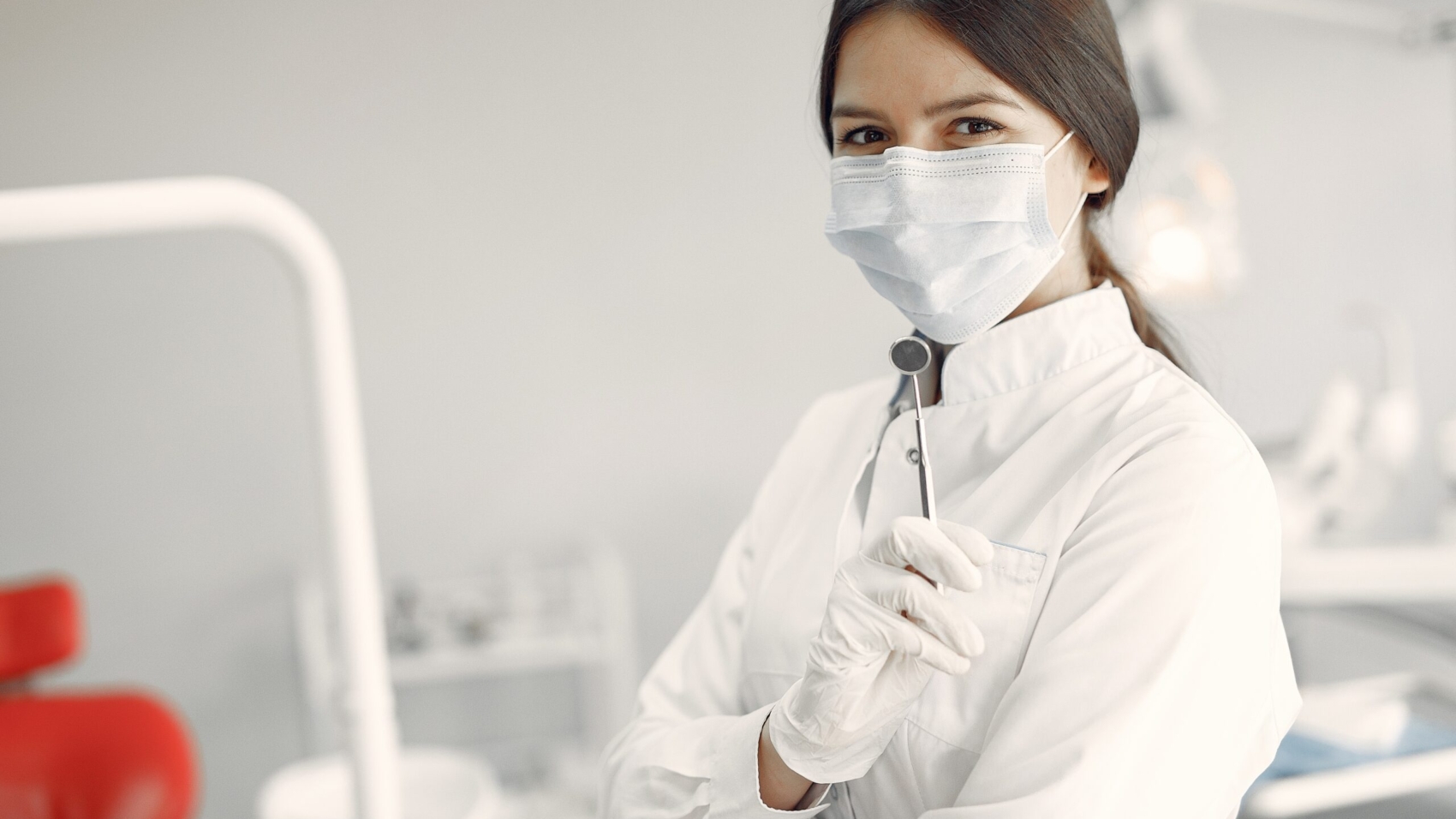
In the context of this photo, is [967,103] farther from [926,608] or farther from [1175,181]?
[1175,181]

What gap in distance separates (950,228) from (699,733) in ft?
1.69

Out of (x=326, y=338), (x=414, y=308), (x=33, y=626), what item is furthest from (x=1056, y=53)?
(x=414, y=308)

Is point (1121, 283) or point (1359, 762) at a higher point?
point (1121, 283)

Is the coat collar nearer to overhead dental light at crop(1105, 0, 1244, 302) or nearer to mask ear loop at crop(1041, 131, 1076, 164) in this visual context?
mask ear loop at crop(1041, 131, 1076, 164)

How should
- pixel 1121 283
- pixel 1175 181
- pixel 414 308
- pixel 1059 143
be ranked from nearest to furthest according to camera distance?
pixel 1059 143 < pixel 1121 283 < pixel 414 308 < pixel 1175 181

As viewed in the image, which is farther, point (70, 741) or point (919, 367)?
point (70, 741)

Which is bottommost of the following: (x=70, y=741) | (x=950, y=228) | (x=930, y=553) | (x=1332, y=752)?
(x=1332, y=752)

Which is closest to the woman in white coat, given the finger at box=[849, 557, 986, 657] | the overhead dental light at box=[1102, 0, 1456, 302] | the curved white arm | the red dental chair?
the finger at box=[849, 557, 986, 657]

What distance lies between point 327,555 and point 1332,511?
7.46ft

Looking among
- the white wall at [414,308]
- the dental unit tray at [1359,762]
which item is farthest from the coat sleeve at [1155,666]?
the white wall at [414,308]

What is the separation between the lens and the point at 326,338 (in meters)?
0.66

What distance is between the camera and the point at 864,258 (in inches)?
38.1

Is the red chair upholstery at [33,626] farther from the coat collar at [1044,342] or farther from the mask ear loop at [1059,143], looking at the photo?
the mask ear loop at [1059,143]

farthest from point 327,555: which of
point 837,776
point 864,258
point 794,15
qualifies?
point 794,15
